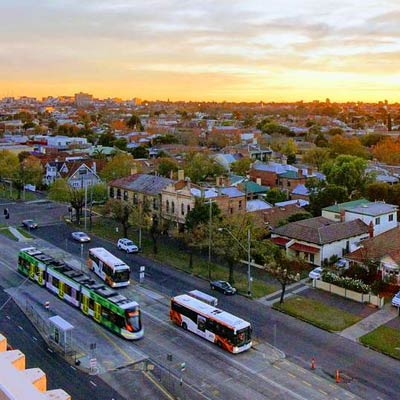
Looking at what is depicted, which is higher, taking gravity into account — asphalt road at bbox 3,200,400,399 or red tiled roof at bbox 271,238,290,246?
red tiled roof at bbox 271,238,290,246

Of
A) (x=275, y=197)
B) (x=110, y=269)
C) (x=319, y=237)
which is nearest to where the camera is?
(x=110, y=269)

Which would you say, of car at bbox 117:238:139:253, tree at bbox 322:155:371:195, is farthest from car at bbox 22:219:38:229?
tree at bbox 322:155:371:195

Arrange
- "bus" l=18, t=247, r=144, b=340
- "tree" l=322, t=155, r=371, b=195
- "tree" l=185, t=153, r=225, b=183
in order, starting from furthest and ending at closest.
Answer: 1. "tree" l=185, t=153, r=225, b=183
2. "tree" l=322, t=155, r=371, b=195
3. "bus" l=18, t=247, r=144, b=340

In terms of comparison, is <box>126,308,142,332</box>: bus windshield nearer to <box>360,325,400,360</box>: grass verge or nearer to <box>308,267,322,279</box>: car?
<box>360,325,400,360</box>: grass verge

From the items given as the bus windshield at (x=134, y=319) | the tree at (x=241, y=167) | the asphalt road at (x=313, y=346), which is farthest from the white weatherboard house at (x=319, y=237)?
the tree at (x=241, y=167)

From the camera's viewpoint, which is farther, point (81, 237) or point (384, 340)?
point (81, 237)

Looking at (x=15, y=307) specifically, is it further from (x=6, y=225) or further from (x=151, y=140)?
(x=151, y=140)

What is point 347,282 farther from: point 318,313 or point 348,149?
point 348,149

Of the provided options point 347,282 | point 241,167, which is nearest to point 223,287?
point 347,282
